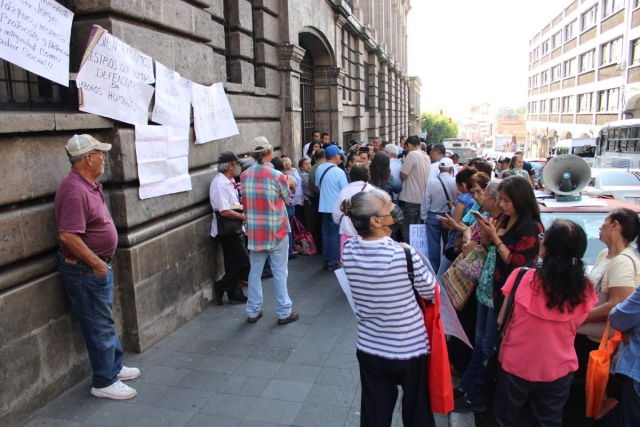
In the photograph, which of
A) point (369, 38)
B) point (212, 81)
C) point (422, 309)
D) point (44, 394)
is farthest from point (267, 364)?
point (369, 38)

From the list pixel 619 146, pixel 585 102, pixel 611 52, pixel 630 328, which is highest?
pixel 611 52

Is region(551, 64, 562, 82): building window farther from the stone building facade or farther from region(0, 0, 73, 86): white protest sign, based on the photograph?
region(0, 0, 73, 86): white protest sign

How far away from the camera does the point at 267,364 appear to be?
4785 millimetres

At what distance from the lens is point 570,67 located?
51.2 meters

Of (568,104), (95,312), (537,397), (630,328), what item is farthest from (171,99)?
(568,104)

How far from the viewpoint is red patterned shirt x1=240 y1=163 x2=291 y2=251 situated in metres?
5.62

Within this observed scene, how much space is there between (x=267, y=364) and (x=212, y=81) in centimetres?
377

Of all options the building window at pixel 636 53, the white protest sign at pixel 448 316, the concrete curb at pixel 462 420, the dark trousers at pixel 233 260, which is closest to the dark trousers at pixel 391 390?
the white protest sign at pixel 448 316

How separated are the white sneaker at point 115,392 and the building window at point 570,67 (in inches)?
2117

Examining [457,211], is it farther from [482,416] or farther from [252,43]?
[252,43]

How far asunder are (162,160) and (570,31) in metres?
56.3

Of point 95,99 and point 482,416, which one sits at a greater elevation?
point 95,99

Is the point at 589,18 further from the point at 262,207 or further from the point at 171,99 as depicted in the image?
the point at 171,99

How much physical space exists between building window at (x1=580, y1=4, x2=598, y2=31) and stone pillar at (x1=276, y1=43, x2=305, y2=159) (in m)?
41.2
